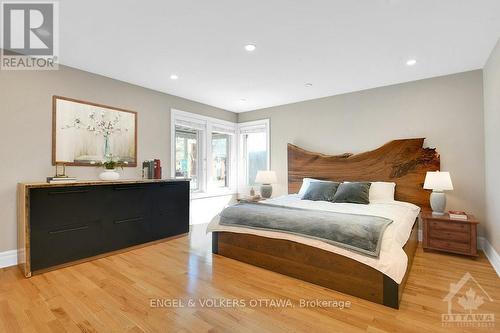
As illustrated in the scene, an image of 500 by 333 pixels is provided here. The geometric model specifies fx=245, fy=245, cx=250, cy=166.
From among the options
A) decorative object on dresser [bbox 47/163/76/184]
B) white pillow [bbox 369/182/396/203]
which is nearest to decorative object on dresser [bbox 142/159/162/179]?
decorative object on dresser [bbox 47/163/76/184]

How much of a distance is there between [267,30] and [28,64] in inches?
112

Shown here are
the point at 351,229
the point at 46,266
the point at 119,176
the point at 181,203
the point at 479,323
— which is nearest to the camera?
the point at 479,323

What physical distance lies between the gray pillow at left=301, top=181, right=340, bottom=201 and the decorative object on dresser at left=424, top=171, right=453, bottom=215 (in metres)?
1.18

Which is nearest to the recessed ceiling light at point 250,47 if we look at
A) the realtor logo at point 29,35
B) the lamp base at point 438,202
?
the realtor logo at point 29,35

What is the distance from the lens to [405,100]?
3.78m

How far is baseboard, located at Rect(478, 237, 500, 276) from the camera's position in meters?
2.62

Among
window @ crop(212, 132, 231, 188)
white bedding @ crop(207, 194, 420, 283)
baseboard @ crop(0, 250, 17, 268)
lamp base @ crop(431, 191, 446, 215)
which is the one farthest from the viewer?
window @ crop(212, 132, 231, 188)

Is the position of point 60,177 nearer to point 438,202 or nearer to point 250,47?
point 250,47

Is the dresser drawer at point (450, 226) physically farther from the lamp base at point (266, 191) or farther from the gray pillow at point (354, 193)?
the lamp base at point (266, 191)

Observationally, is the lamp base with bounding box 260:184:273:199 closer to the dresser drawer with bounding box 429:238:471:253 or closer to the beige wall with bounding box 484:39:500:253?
the dresser drawer with bounding box 429:238:471:253

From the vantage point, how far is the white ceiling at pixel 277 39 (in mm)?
2031

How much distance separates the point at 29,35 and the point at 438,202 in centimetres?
510

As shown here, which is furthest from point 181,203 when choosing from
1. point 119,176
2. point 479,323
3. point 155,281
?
point 479,323

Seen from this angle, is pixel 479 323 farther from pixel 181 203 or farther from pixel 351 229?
pixel 181 203
